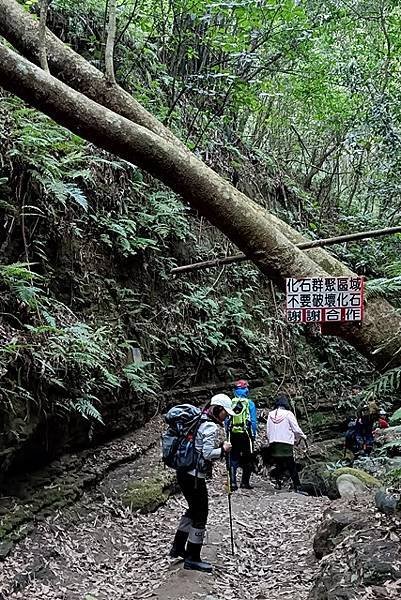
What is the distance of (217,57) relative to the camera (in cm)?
1388

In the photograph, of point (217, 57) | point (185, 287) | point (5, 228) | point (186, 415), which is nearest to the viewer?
point (186, 415)

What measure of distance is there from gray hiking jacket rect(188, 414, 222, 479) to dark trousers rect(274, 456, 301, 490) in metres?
4.56

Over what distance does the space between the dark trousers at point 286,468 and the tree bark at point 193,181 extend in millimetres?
5653

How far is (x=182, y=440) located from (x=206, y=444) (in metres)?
0.26

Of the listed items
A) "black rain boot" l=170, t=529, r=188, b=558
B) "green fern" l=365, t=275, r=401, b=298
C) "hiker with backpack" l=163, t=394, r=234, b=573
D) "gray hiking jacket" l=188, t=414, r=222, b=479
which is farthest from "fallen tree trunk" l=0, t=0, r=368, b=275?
"black rain boot" l=170, t=529, r=188, b=558

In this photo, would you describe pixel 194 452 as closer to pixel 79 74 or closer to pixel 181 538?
pixel 181 538

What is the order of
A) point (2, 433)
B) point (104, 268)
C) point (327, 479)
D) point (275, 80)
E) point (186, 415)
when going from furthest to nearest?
1. point (275, 80)
2. point (327, 479)
3. point (104, 268)
4. point (186, 415)
5. point (2, 433)

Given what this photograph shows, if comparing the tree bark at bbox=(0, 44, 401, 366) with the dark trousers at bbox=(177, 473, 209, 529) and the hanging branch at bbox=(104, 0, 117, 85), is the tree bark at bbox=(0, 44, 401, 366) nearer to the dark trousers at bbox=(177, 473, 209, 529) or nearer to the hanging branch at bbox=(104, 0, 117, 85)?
the hanging branch at bbox=(104, 0, 117, 85)

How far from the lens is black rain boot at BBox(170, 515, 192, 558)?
588cm

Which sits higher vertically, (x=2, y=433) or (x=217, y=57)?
(x=217, y=57)

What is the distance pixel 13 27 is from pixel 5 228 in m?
2.28

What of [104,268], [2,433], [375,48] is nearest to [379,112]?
[375,48]

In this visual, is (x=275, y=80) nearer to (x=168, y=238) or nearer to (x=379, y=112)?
(x=379, y=112)

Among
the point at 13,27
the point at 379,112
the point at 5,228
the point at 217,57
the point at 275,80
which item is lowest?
the point at 5,228
